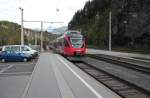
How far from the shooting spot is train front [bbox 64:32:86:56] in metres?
34.2

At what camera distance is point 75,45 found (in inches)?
1362

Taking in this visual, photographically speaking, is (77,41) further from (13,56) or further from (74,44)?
(13,56)

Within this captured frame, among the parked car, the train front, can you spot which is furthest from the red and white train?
the parked car

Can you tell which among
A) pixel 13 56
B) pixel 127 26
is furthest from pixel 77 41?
pixel 127 26

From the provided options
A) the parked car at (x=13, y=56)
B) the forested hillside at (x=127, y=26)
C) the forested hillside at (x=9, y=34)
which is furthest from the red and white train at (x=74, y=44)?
the forested hillside at (x=9, y=34)

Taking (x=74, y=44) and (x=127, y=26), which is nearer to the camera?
(x=74, y=44)

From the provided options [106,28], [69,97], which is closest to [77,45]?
[69,97]

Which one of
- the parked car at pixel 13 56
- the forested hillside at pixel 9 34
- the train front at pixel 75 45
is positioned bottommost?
the parked car at pixel 13 56

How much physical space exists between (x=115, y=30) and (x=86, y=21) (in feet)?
221

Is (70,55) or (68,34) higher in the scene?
(68,34)

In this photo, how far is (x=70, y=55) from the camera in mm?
34531

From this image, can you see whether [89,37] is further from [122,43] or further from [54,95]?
[54,95]

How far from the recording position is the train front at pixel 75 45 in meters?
34.2

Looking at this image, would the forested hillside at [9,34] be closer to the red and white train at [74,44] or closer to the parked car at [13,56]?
the parked car at [13,56]
